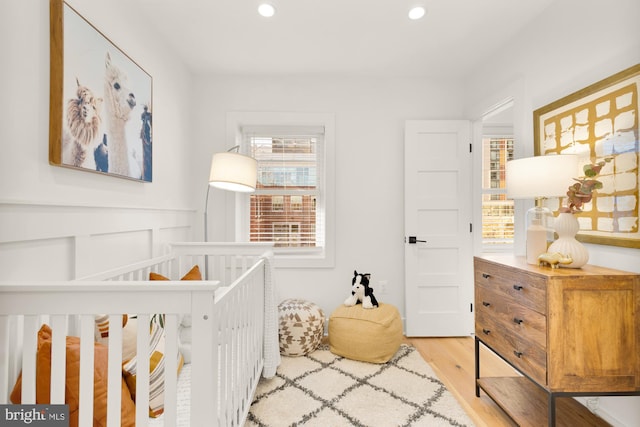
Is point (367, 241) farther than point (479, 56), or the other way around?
point (367, 241)

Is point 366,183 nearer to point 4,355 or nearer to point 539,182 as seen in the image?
point 539,182

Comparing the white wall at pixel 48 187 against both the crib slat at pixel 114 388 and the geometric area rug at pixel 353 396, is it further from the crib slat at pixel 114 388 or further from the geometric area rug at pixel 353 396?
the geometric area rug at pixel 353 396

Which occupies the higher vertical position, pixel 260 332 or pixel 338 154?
pixel 338 154

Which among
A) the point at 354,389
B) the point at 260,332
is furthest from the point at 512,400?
the point at 260,332

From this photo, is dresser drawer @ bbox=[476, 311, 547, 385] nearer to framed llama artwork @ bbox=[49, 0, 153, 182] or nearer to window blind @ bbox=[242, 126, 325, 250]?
window blind @ bbox=[242, 126, 325, 250]

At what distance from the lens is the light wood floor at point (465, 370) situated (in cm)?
175

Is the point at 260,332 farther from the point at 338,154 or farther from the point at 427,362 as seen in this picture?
the point at 338,154

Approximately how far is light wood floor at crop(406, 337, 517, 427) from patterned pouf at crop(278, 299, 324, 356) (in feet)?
2.82

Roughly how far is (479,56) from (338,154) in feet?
4.55

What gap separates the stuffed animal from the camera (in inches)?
99.5

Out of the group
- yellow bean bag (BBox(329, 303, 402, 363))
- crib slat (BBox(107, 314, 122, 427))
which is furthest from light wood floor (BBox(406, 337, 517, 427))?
crib slat (BBox(107, 314, 122, 427))

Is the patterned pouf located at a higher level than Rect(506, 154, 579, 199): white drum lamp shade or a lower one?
lower

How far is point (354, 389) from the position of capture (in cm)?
199

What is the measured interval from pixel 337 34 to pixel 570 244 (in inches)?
75.6
